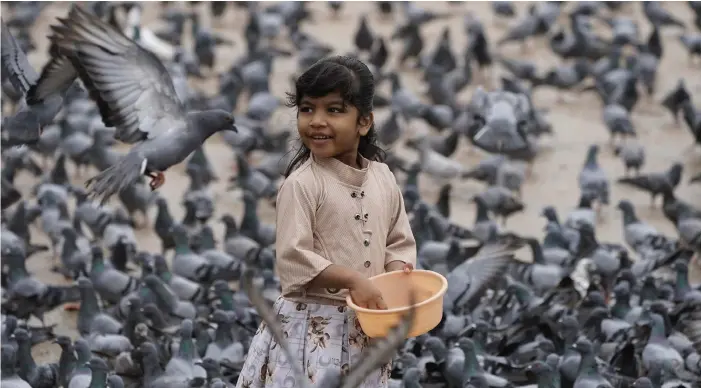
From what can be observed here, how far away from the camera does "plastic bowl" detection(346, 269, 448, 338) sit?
4648mm

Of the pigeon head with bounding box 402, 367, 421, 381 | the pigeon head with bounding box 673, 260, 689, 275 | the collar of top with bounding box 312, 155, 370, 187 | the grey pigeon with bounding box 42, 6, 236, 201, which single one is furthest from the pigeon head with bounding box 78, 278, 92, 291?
the collar of top with bounding box 312, 155, 370, 187

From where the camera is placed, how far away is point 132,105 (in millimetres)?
7230

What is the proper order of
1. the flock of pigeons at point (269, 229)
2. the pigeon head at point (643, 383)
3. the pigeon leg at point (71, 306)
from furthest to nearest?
the pigeon leg at point (71, 306) → the pigeon head at point (643, 383) → the flock of pigeons at point (269, 229)

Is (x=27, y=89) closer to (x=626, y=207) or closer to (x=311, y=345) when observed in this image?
(x=311, y=345)

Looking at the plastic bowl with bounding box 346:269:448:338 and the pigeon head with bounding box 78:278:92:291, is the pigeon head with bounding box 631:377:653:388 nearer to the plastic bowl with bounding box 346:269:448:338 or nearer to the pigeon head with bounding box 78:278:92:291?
the plastic bowl with bounding box 346:269:448:338

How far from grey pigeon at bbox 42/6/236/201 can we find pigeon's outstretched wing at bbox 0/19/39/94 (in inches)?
24.8

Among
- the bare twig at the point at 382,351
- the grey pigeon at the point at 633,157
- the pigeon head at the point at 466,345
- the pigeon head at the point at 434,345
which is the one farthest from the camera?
the grey pigeon at the point at 633,157

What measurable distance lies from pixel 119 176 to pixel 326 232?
2541 millimetres

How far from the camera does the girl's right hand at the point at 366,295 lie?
4.70 meters

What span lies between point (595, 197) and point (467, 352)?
4.92 metres

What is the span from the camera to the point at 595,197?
1255cm

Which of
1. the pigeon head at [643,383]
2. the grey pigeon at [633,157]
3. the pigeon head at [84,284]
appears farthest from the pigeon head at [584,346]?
the grey pigeon at [633,157]

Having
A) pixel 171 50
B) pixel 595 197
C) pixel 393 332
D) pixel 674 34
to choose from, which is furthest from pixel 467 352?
pixel 674 34

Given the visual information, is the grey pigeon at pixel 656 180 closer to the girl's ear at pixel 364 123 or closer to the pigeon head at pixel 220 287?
the pigeon head at pixel 220 287
